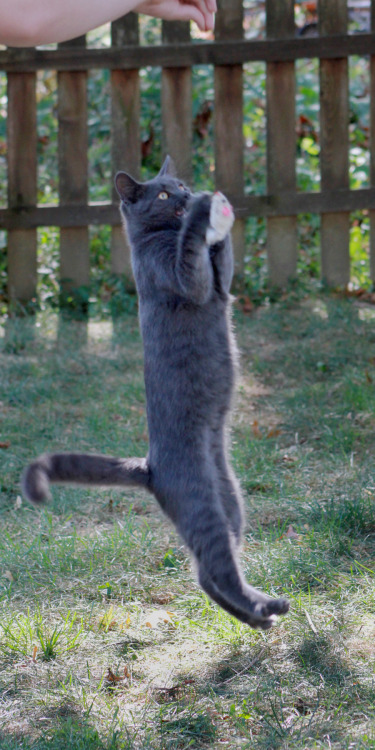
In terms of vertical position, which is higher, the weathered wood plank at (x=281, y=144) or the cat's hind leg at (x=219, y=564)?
the weathered wood plank at (x=281, y=144)

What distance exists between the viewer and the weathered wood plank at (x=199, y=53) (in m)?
4.97

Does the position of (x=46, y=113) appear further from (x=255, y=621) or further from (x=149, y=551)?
(x=255, y=621)

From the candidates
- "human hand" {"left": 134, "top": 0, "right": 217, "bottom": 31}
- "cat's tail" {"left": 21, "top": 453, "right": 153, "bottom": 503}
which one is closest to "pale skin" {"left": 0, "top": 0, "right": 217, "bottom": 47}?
"human hand" {"left": 134, "top": 0, "right": 217, "bottom": 31}

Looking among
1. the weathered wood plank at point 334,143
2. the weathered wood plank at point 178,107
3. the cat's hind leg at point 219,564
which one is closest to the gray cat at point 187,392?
the cat's hind leg at point 219,564

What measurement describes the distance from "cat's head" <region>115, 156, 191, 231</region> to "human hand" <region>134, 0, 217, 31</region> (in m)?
0.51

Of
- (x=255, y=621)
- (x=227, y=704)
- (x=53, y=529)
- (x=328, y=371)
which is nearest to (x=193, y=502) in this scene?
(x=255, y=621)

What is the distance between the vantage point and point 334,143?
17.0ft

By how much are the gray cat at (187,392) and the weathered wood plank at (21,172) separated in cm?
304

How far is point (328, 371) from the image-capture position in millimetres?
4191

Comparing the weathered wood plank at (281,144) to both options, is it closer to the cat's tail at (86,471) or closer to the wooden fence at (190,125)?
the wooden fence at (190,125)

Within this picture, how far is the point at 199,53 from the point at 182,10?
8.72 ft

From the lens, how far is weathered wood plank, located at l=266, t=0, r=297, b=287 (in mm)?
5023

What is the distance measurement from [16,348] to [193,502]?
2.83 m

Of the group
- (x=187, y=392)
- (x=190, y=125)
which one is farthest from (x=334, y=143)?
(x=187, y=392)
